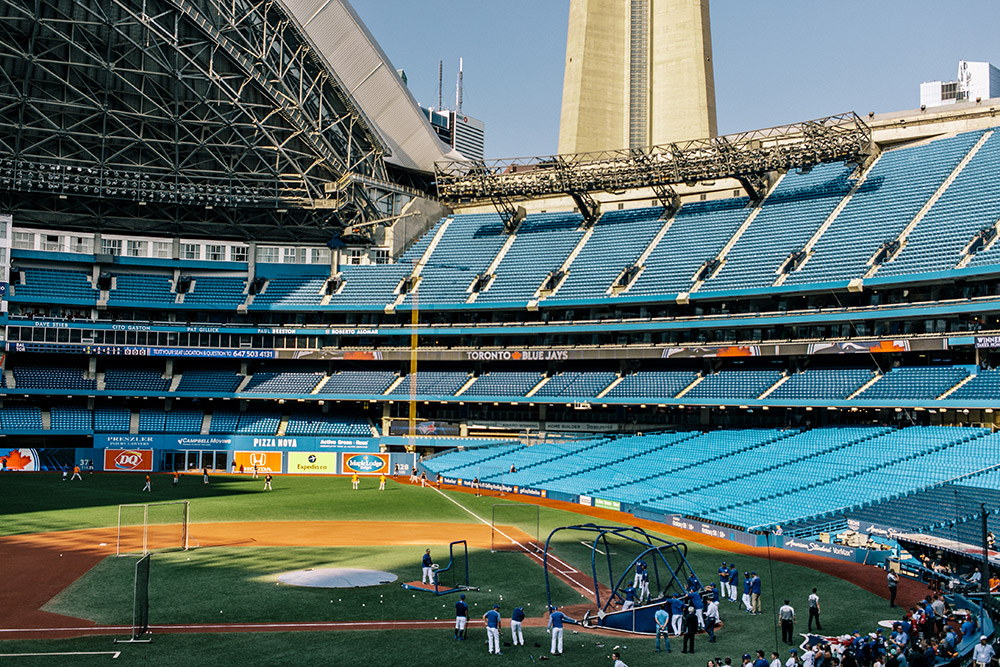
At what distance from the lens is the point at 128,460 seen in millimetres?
70062

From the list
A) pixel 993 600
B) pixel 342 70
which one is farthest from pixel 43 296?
pixel 993 600

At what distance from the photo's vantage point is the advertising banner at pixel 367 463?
70688 millimetres

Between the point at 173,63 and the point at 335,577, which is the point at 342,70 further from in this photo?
the point at 335,577

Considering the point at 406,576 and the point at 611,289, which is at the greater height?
the point at 611,289

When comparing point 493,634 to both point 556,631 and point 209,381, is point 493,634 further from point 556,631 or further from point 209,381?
point 209,381

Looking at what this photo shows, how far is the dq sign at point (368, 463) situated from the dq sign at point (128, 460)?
1570cm

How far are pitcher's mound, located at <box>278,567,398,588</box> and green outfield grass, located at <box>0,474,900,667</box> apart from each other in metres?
0.63

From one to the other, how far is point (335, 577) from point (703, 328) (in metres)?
39.2

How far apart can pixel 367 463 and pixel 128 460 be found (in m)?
19.1

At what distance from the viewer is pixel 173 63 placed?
67.2 metres

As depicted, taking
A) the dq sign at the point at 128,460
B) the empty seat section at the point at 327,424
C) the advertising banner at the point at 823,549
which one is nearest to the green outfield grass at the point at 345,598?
Result: the advertising banner at the point at 823,549

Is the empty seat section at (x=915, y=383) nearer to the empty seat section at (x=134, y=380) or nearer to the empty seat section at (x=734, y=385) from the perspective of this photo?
the empty seat section at (x=734, y=385)

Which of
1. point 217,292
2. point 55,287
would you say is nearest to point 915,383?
point 217,292

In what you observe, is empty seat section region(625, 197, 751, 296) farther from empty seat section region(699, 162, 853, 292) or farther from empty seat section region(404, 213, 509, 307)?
empty seat section region(404, 213, 509, 307)
